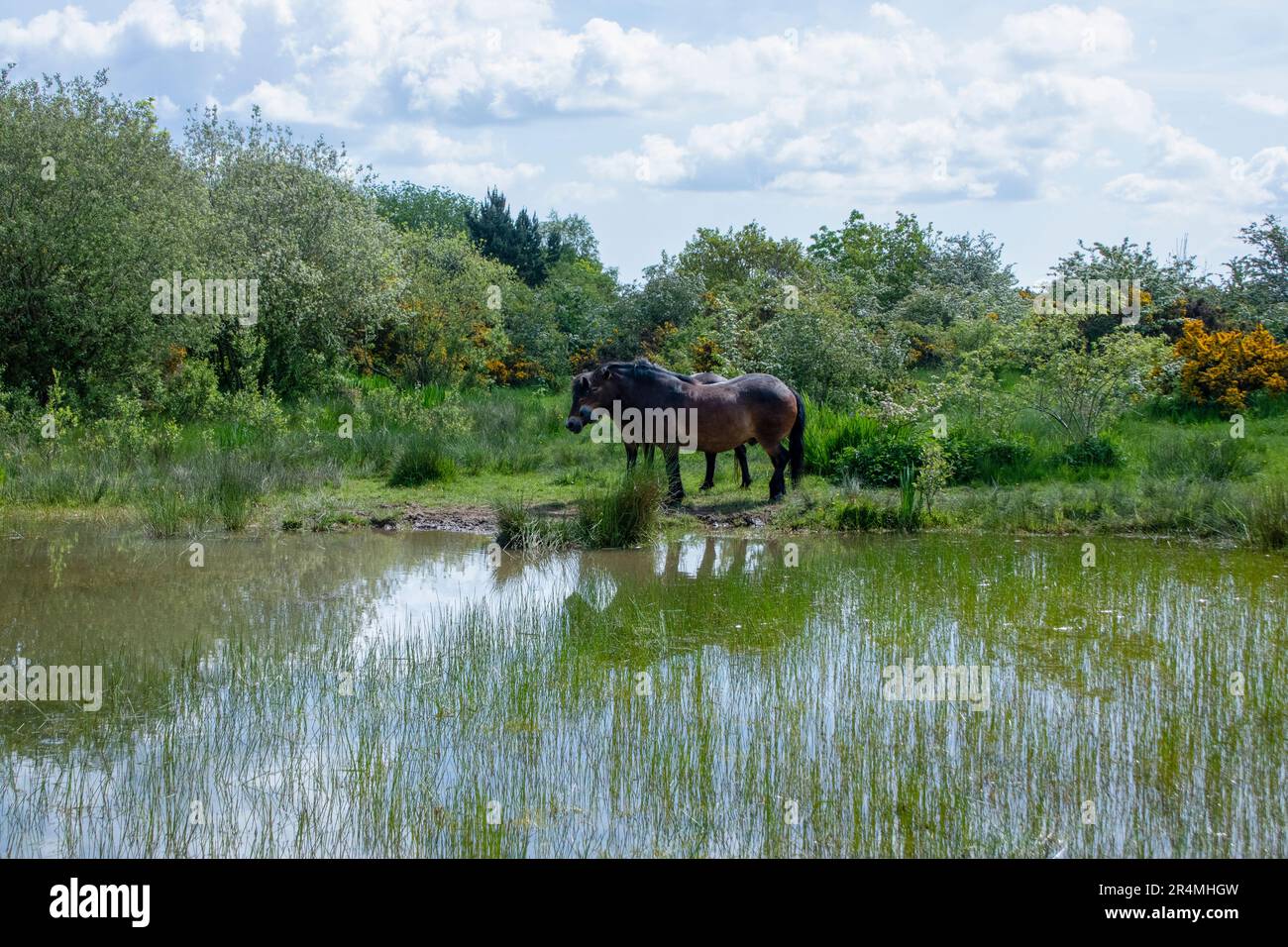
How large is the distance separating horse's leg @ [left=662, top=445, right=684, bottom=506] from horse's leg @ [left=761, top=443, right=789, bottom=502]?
121 centimetres

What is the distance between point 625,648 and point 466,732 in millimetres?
1909

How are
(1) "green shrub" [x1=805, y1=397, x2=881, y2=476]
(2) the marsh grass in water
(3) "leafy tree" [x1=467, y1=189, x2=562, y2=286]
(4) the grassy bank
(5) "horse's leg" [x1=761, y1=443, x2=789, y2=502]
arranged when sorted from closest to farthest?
(2) the marsh grass in water, (4) the grassy bank, (5) "horse's leg" [x1=761, y1=443, x2=789, y2=502], (1) "green shrub" [x1=805, y1=397, x2=881, y2=476], (3) "leafy tree" [x1=467, y1=189, x2=562, y2=286]

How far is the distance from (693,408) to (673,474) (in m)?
0.89

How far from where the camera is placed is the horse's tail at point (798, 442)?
50.6ft

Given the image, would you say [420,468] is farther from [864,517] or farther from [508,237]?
[508,237]

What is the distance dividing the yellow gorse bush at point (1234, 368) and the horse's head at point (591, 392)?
1027 cm

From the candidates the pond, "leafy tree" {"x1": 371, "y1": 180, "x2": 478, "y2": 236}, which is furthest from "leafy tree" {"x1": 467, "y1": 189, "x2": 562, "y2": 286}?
the pond

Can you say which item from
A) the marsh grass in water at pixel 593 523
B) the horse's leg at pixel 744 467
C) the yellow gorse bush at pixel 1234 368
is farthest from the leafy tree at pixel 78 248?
the yellow gorse bush at pixel 1234 368

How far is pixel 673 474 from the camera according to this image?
48.8 feet

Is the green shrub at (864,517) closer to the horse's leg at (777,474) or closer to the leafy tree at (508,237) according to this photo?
the horse's leg at (777,474)

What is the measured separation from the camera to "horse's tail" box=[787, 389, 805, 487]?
1543 cm

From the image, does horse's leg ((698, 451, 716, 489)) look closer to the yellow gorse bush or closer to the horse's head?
the horse's head
